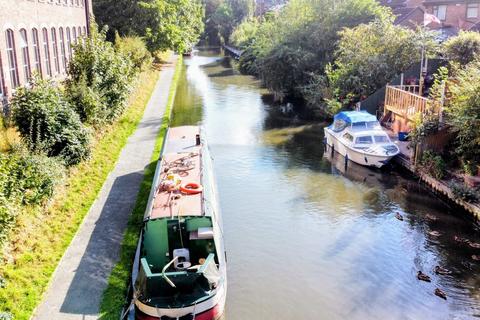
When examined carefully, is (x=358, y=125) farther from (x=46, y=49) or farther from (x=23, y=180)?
(x=46, y=49)

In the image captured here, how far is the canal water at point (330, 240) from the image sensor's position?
43.6 feet

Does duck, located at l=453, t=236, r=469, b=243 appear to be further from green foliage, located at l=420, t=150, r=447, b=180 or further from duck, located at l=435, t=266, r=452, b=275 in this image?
green foliage, located at l=420, t=150, r=447, b=180

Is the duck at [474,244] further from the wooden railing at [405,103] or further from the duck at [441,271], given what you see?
the wooden railing at [405,103]

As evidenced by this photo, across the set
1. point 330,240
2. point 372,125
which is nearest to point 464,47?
point 372,125

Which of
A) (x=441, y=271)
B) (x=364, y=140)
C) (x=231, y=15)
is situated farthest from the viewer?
(x=231, y=15)

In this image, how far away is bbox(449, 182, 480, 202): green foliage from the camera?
1850 cm

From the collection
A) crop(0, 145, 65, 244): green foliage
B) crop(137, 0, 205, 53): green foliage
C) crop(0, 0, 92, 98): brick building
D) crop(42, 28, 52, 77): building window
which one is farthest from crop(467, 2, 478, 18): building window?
crop(0, 145, 65, 244): green foliage

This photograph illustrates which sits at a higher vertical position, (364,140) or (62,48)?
(62,48)

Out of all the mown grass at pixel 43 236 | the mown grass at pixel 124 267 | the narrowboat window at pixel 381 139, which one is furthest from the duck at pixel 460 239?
the mown grass at pixel 43 236

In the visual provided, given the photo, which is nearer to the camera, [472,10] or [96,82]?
[96,82]

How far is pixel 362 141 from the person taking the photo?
24844 millimetres

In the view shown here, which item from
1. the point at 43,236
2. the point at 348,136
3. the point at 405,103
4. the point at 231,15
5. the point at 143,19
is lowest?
the point at 43,236

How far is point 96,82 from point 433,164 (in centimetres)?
1533

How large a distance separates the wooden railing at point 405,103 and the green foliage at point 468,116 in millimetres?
2738
